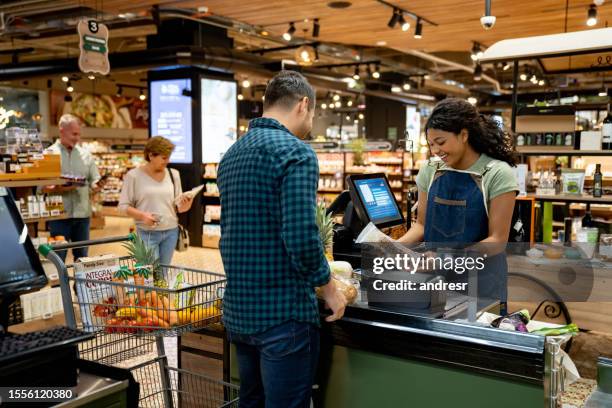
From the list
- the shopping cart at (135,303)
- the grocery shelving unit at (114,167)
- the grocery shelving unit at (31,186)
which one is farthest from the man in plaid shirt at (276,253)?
the grocery shelving unit at (114,167)

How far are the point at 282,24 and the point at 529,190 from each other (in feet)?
19.2

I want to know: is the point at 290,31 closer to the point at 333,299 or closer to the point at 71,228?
the point at 71,228

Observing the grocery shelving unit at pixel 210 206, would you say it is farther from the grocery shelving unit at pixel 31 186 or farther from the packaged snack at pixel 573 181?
the packaged snack at pixel 573 181

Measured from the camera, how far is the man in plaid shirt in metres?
1.81

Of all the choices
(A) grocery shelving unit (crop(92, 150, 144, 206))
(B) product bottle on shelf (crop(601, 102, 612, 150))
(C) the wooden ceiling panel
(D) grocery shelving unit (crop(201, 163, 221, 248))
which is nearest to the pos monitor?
(B) product bottle on shelf (crop(601, 102, 612, 150))

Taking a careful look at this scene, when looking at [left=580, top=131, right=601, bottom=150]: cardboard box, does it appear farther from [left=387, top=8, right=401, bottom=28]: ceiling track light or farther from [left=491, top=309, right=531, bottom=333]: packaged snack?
[left=387, top=8, right=401, bottom=28]: ceiling track light

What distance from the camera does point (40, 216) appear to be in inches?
209

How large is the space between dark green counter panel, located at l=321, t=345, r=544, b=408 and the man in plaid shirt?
0.86ft

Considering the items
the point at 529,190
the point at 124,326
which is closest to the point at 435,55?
the point at 529,190

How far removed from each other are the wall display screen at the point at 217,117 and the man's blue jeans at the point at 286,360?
9.01 meters

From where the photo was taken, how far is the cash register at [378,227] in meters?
2.00

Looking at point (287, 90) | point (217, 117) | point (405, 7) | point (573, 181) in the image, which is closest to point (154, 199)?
point (287, 90)

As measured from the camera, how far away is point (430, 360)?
1968 millimetres

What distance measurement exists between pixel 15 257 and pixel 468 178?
6.03ft
